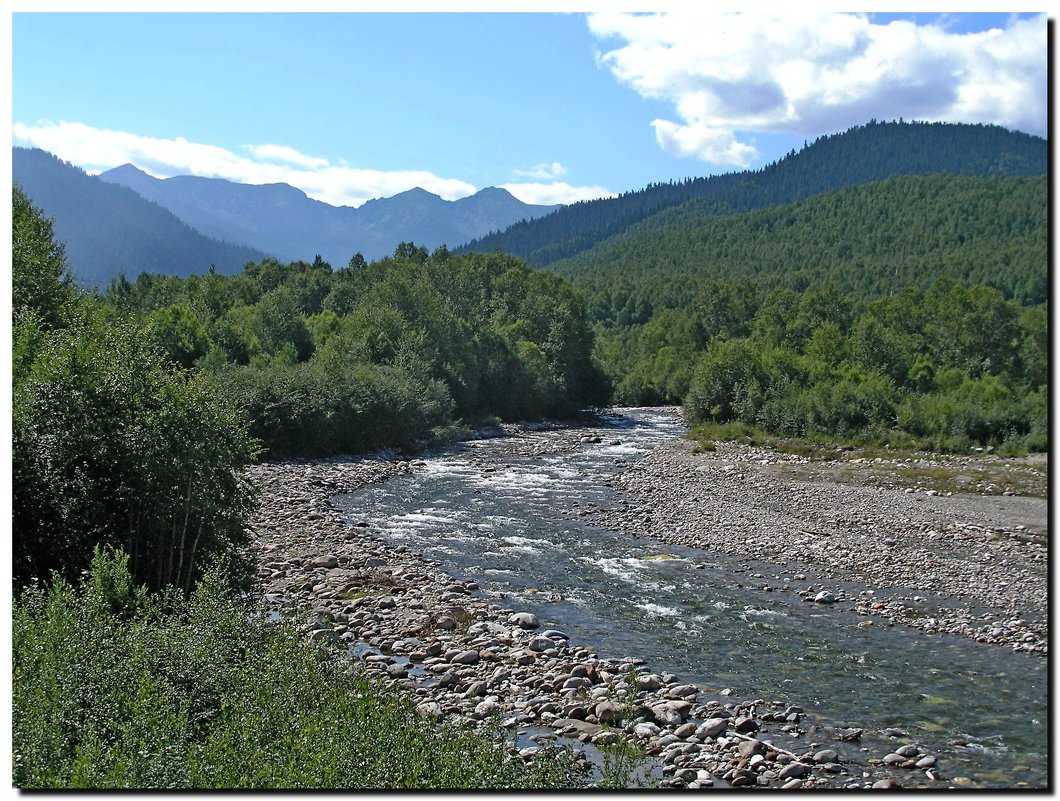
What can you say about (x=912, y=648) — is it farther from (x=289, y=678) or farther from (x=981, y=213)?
(x=981, y=213)

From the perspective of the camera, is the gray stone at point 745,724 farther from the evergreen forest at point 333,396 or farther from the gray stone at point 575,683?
the evergreen forest at point 333,396

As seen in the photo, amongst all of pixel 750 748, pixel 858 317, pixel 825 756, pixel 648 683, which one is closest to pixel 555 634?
pixel 648 683

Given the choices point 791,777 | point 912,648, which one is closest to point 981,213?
point 912,648

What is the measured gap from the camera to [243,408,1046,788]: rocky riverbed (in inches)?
442

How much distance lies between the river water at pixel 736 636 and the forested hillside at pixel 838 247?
46.3 meters

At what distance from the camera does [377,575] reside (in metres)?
19.5

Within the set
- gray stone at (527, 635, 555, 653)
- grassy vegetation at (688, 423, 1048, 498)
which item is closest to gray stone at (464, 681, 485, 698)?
gray stone at (527, 635, 555, 653)

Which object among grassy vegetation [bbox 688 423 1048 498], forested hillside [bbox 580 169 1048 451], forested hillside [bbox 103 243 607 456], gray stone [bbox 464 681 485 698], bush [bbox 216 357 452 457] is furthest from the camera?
forested hillside [bbox 580 169 1048 451]

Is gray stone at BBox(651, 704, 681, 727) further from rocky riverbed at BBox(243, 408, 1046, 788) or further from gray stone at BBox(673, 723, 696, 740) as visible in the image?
gray stone at BBox(673, 723, 696, 740)

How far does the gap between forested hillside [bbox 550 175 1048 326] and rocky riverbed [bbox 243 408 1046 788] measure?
39630 millimetres

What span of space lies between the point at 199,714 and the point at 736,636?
1022 cm

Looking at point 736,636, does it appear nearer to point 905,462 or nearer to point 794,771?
point 794,771

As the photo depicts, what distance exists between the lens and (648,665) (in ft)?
47.3

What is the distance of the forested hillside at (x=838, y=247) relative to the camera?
89.6 metres
